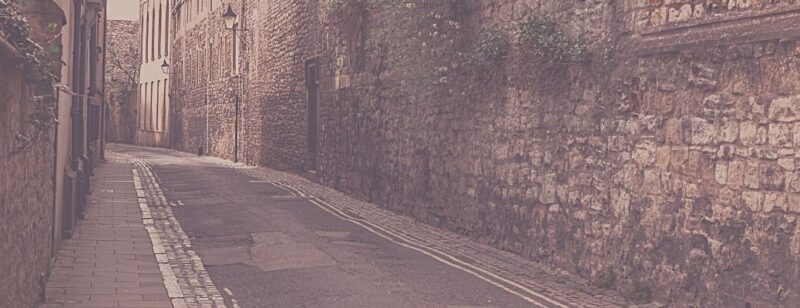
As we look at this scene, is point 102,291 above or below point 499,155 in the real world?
below

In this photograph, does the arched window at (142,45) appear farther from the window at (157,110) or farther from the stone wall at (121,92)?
the window at (157,110)

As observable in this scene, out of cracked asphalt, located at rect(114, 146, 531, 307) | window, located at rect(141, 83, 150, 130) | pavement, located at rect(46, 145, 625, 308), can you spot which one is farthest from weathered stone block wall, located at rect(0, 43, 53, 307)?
window, located at rect(141, 83, 150, 130)

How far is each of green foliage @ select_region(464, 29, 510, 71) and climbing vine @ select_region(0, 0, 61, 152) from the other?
6.00 metres

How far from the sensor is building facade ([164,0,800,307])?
25.1 feet

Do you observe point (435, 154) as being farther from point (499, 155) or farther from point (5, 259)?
point (5, 259)

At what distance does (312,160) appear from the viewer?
2336cm

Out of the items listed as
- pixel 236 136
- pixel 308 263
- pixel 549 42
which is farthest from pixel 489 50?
pixel 236 136

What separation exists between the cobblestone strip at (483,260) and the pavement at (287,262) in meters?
0.02

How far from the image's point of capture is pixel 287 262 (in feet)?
35.2

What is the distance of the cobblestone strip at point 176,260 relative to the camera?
8898mm

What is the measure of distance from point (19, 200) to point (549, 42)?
5983 mm

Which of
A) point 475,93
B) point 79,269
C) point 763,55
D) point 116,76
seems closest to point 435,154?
point 475,93

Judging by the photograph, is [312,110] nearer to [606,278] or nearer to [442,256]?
[442,256]

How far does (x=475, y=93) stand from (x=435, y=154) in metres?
1.72
